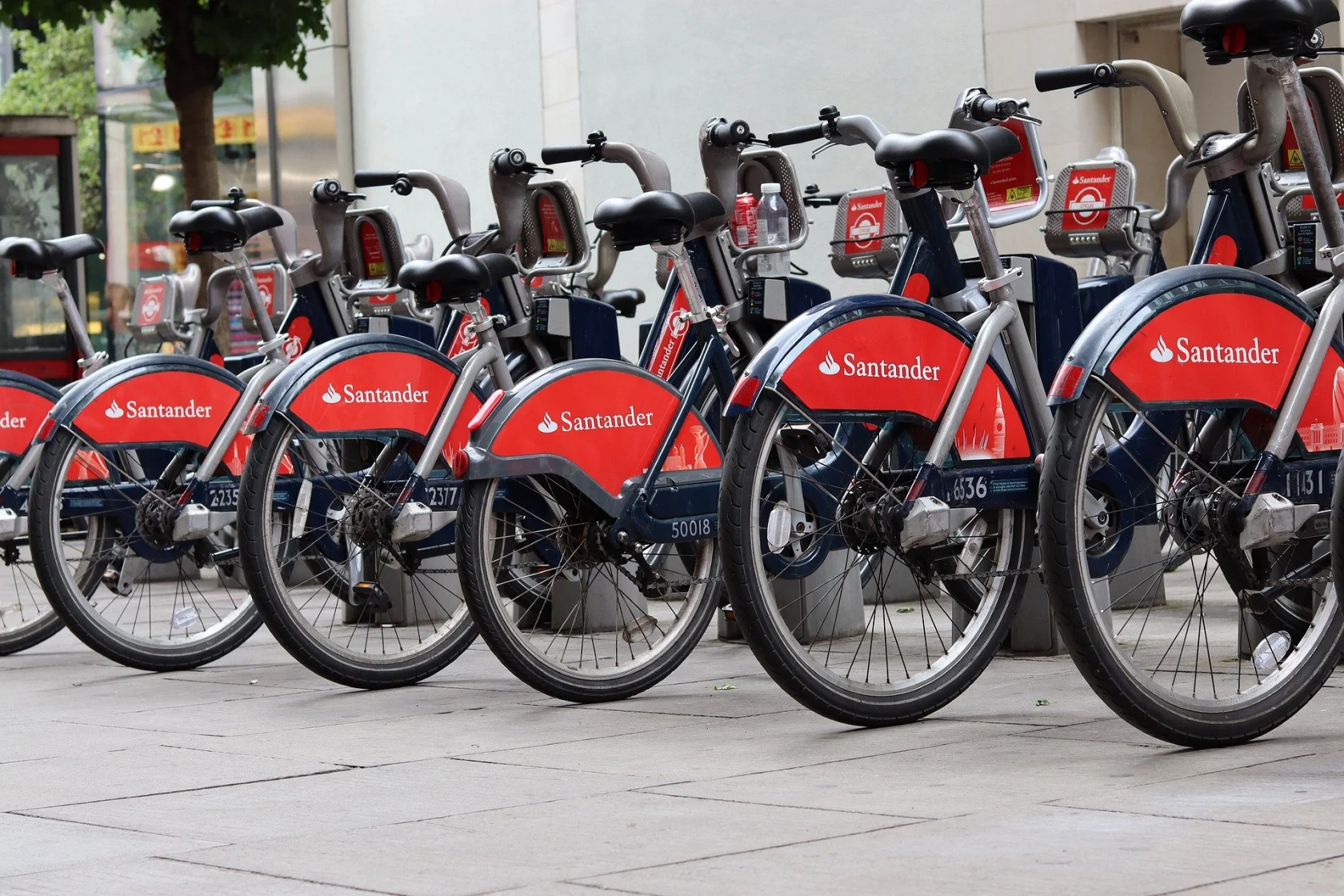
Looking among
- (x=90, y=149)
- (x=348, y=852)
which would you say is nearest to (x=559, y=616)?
(x=348, y=852)

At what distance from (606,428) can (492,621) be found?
2.08ft

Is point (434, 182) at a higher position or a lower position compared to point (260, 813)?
higher

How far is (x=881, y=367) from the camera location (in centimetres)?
498

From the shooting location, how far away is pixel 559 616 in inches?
237

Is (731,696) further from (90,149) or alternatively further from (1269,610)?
(90,149)

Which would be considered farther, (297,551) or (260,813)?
(297,551)

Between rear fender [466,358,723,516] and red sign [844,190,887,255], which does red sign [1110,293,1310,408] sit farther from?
red sign [844,190,887,255]

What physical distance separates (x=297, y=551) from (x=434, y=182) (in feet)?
5.41

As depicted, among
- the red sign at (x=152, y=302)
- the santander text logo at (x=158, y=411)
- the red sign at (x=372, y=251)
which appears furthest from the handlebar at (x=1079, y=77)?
the red sign at (x=152, y=302)

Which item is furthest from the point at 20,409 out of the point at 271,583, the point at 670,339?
the point at 670,339

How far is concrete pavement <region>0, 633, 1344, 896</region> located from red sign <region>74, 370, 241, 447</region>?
1.13 metres

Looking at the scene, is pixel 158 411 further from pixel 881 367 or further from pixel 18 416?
pixel 881 367

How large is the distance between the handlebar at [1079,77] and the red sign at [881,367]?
88cm

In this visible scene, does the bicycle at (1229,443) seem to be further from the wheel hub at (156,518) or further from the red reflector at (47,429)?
the red reflector at (47,429)
